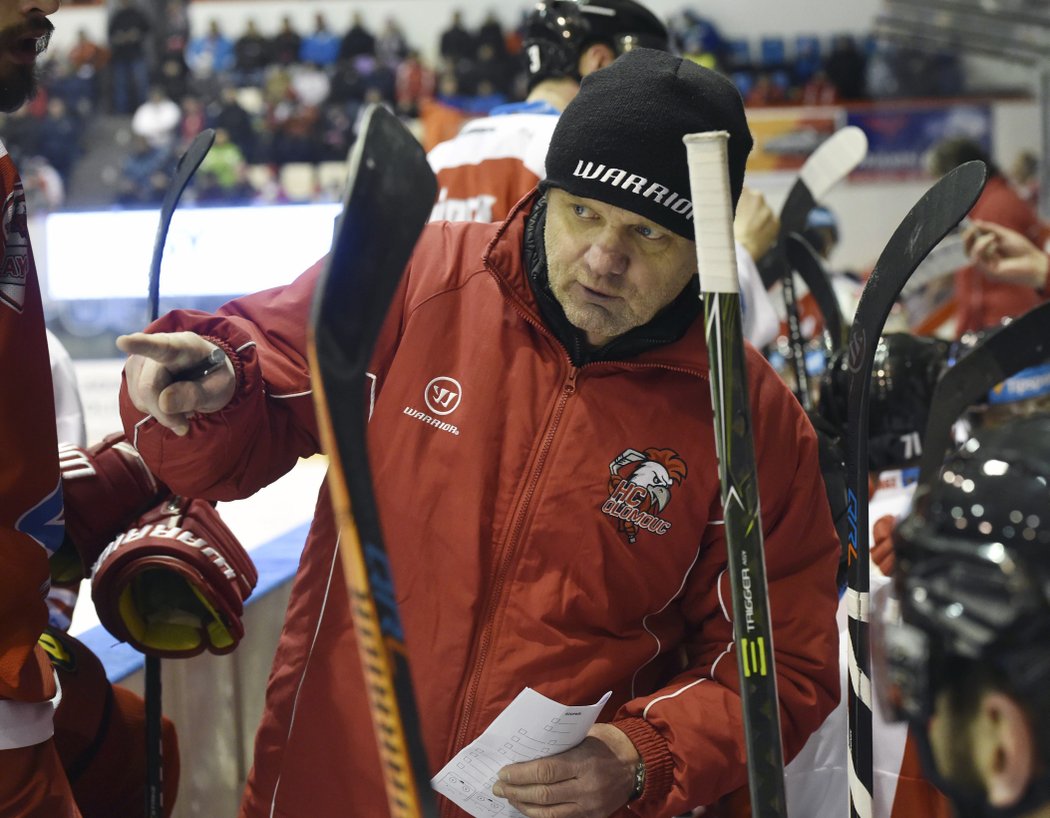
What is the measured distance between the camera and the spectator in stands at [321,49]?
44.4 ft

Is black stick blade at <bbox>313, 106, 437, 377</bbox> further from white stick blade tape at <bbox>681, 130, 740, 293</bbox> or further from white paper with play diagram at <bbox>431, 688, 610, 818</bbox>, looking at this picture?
white paper with play diagram at <bbox>431, 688, 610, 818</bbox>

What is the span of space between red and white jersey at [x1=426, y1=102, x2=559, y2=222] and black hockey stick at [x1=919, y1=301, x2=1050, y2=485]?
123 centimetres

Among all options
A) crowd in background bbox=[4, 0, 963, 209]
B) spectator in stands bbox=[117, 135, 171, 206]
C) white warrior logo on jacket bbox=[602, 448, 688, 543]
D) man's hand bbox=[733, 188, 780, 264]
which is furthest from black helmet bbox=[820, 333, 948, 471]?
spectator in stands bbox=[117, 135, 171, 206]

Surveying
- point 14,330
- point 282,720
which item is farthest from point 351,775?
point 14,330

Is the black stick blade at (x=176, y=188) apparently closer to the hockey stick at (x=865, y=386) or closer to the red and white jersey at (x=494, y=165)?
the hockey stick at (x=865, y=386)

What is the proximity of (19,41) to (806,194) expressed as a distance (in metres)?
1.50

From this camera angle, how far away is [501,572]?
1180mm

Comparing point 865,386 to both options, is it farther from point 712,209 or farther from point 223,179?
point 223,179

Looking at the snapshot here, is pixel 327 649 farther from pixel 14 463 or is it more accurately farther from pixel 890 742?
pixel 890 742

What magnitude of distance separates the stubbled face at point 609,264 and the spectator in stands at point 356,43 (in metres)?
12.8

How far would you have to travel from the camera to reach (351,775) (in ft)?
3.99

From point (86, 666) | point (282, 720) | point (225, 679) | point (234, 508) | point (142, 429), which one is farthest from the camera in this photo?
point (234, 508)

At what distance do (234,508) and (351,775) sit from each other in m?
2.13

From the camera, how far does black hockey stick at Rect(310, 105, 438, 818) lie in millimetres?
717
